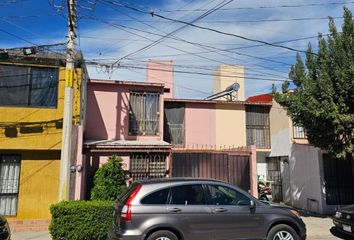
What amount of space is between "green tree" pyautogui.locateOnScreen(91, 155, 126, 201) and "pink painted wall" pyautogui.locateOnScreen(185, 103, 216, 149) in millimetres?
5201

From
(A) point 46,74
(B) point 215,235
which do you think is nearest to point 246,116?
(A) point 46,74

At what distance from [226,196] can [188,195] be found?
89 cm

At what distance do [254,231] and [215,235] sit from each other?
35.3 inches

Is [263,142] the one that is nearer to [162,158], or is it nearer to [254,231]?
[162,158]

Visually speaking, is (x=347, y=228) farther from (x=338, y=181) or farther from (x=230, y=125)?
(x=230, y=125)

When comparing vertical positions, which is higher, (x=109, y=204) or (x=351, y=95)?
(x=351, y=95)

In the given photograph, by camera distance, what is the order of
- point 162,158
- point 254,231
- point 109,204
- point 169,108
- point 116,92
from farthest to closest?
point 169,108 → point 116,92 → point 162,158 → point 109,204 → point 254,231

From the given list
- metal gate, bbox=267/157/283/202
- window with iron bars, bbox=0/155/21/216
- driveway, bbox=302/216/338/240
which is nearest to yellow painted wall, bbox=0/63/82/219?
window with iron bars, bbox=0/155/21/216

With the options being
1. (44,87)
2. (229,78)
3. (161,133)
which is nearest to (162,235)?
(44,87)

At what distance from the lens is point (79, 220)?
9.07m

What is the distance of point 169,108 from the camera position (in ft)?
56.2

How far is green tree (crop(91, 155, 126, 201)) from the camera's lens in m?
12.1

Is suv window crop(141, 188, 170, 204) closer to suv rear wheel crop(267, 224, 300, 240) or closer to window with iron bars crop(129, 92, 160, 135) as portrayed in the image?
suv rear wheel crop(267, 224, 300, 240)

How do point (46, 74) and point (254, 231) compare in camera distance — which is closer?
point (254, 231)
